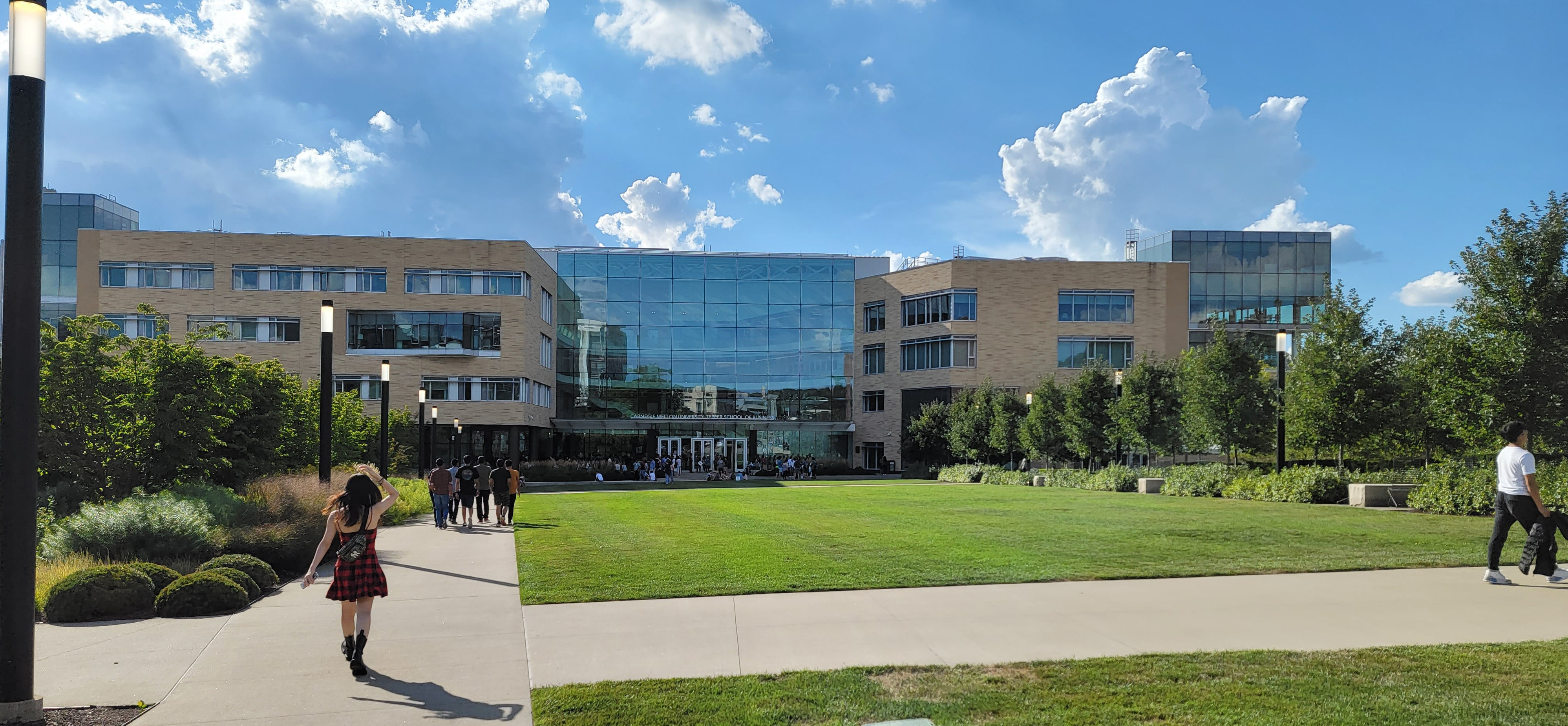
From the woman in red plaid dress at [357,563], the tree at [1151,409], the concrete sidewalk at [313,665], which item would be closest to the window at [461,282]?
the tree at [1151,409]

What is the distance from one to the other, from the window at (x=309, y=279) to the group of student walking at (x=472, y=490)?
3757 centimetres

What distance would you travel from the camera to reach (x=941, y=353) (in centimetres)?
5872

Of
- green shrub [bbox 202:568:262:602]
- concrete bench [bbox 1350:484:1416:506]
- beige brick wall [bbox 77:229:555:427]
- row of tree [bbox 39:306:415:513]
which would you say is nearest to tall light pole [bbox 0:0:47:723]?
green shrub [bbox 202:568:262:602]

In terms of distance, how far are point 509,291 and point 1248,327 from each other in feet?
182

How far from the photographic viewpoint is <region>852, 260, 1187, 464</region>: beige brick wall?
2282 inches

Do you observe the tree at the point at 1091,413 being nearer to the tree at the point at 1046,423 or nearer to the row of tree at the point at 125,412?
the tree at the point at 1046,423

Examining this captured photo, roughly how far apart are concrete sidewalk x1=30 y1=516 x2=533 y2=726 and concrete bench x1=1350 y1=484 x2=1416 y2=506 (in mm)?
18202

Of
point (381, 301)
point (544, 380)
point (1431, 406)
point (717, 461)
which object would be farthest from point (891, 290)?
point (1431, 406)

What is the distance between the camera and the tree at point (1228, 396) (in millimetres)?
29906

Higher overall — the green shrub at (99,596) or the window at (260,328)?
the window at (260,328)

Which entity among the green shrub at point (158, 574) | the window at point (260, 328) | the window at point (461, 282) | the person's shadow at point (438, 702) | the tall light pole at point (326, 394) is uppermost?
the window at point (461, 282)

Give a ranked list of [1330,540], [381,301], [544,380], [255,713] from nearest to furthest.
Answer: [255,713], [1330,540], [381,301], [544,380]

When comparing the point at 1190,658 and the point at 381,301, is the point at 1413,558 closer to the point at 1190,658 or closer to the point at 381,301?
the point at 1190,658

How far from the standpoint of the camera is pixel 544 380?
62.0 m
